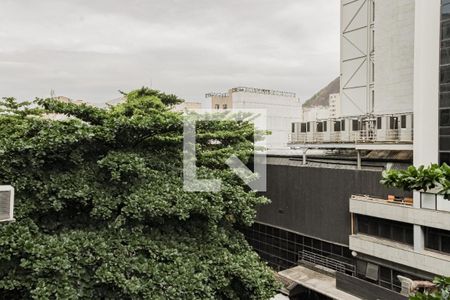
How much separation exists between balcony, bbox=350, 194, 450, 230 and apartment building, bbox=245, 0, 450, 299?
3 cm

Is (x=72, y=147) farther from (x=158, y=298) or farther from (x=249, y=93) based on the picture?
(x=249, y=93)

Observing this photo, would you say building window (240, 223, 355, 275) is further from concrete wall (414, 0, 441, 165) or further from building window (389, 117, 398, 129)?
building window (389, 117, 398, 129)

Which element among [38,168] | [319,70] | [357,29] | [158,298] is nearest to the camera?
[158,298]

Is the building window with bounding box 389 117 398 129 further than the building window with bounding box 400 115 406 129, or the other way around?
the building window with bounding box 389 117 398 129

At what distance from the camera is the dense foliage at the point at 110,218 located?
575cm

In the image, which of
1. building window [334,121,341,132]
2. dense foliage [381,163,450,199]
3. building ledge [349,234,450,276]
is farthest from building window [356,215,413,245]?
dense foliage [381,163,450,199]

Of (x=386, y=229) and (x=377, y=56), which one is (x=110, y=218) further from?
(x=377, y=56)

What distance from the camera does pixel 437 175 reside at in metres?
1.98

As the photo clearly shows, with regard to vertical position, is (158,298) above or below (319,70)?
below

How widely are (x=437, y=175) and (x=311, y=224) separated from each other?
10887 millimetres

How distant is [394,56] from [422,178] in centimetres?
1202

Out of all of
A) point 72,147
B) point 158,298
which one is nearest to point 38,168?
point 72,147

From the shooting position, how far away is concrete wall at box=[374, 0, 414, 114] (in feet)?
39.6

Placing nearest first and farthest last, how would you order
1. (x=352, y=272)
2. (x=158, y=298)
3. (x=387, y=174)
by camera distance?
1. (x=387, y=174)
2. (x=158, y=298)
3. (x=352, y=272)
